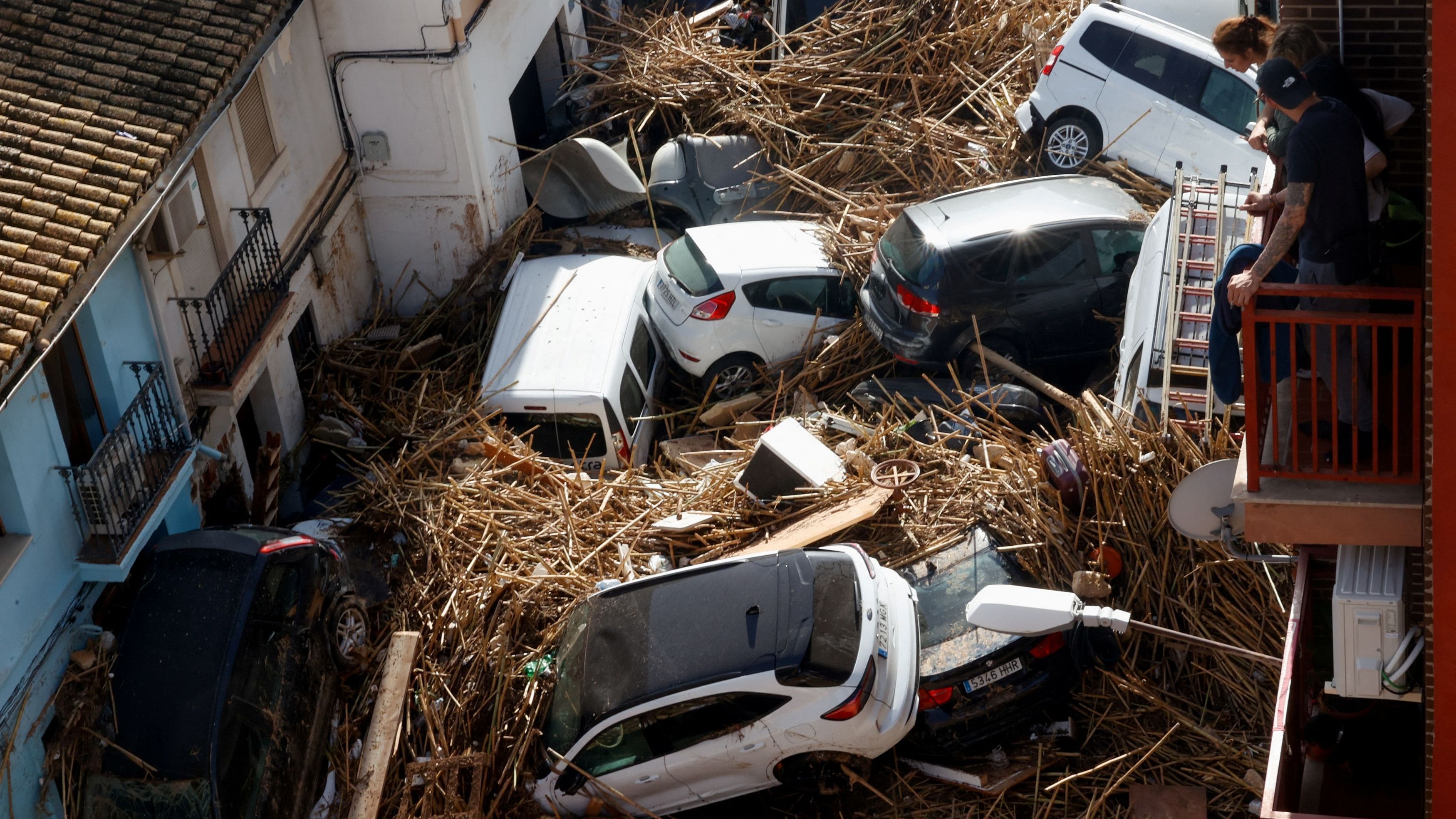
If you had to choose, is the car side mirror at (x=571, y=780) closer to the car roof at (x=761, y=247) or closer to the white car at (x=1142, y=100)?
the car roof at (x=761, y=247)

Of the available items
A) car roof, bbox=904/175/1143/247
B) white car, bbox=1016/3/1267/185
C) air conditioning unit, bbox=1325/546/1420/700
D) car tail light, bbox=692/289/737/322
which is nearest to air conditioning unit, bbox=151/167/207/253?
car tail light, bbox=692/289/737/322

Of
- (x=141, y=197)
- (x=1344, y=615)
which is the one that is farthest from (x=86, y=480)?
(x=1344, y=615)

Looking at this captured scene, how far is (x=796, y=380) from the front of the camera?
13617 mm

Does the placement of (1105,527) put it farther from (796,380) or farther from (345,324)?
(345,324)

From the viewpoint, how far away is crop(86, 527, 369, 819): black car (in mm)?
9156

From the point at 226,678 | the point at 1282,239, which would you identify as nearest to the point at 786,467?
the point at 226,678

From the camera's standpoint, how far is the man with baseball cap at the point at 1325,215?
6.30 metres

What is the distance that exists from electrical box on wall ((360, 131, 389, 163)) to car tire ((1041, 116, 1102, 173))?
7.12m

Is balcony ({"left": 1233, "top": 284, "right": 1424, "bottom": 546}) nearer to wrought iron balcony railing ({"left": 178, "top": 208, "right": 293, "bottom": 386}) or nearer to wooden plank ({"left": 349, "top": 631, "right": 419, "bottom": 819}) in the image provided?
wooden plank ({"left": 349, "top": 631, "right": 419, "bottom": 819})

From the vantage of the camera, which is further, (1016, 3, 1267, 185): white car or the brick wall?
(1016, 3, 1267, 185): white car

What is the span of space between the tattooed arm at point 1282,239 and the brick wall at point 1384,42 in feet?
4.59

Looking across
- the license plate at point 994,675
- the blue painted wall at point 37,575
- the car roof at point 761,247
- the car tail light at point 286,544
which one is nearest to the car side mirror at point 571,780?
the license plate at point 994,675

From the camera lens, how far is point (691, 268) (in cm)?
1393

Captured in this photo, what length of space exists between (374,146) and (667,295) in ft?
12.8
